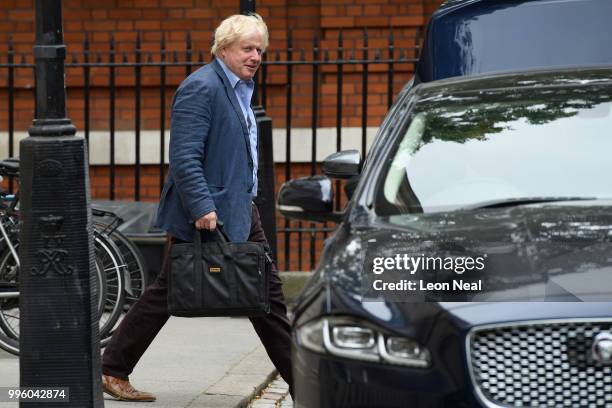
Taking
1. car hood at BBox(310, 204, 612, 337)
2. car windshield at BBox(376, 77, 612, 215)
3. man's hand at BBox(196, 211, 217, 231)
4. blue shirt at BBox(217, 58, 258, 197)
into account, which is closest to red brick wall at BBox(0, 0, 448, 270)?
blue shirt at BBox(217, 58, 258, 197)

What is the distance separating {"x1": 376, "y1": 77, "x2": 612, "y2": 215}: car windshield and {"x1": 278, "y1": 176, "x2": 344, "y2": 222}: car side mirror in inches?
17.1

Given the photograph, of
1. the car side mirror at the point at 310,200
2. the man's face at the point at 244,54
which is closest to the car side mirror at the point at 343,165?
the car side mirror at the point at 310,200

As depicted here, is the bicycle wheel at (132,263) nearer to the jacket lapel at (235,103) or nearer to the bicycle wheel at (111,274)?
the bicycle wheel at (111,274)

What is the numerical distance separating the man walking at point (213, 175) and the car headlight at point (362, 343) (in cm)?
190

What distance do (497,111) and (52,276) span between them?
69.0 inches

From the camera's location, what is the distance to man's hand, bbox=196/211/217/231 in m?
5.79

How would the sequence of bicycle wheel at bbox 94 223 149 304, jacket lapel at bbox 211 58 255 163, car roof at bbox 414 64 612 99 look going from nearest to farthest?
car roof at bbox 414 64 612 99 → jacket lapel at bbox 211 58 255 163 → bicycle wheel at bbox 94 223 149 304

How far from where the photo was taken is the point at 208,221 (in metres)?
5.79

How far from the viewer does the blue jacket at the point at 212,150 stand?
590 centimetres

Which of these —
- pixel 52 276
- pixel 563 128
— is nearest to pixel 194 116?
pixel 52 276

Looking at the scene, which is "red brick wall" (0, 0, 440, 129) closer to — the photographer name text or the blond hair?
the blond hair

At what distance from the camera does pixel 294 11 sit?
11.8 meters

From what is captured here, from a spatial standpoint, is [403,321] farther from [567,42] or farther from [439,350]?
[567,42]

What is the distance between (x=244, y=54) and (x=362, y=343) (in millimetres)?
2394
